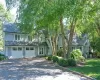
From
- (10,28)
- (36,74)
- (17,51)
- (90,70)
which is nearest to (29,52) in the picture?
(17,51)

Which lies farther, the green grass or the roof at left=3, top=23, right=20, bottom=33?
the roof at left=3, top=23, right=20, bottom=33

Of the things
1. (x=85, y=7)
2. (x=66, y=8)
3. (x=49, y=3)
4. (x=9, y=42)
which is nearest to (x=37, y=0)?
(x=49, y=3)

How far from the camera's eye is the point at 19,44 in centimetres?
4541

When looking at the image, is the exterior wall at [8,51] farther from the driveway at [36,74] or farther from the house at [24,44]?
the driveway at [36,74]

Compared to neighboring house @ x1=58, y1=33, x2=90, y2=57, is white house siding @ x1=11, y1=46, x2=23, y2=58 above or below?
below

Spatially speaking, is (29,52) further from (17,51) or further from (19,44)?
(19,44)

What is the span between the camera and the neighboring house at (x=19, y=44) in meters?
44.8

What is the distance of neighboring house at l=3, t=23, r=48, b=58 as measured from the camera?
4481 cm

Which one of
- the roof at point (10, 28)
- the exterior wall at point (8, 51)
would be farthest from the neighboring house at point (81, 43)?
the exterior wall at point (8, 51)

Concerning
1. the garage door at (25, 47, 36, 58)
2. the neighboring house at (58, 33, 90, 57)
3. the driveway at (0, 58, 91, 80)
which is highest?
the neighboring house at (58, 33, 90, 57)

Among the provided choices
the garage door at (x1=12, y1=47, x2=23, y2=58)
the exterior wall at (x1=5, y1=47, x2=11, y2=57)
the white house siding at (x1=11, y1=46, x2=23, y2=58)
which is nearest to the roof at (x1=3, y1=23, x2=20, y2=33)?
the white house siding at (x1=11, y1=46, x2=23, y2=58)

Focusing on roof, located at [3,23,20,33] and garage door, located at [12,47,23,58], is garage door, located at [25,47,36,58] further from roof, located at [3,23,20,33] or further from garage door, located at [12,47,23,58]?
roof, located at [3,23,20,33]

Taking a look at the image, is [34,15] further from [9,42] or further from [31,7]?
[9,42]

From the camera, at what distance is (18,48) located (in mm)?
45906
